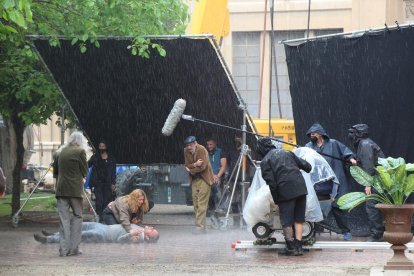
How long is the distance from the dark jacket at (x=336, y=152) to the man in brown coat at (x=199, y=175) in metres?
2.71

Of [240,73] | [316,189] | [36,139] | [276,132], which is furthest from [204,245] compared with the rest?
[36,139]

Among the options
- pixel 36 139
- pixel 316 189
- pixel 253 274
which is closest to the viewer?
pixel 253 274

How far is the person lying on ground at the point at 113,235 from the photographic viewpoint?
16391 mm

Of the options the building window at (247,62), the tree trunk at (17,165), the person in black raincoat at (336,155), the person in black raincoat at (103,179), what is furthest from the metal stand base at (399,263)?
the building window at (247,62)

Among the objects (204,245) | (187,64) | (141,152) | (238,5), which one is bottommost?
(204,245)

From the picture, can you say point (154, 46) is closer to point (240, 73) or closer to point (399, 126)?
point (399, 126)

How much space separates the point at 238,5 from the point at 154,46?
19.4 metres

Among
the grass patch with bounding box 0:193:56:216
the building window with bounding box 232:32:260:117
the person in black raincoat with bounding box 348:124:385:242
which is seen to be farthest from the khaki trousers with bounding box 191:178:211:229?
the building window with bounding box 232:32:260:117

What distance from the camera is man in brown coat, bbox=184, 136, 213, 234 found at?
61.2ft

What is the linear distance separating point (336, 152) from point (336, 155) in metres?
0.05

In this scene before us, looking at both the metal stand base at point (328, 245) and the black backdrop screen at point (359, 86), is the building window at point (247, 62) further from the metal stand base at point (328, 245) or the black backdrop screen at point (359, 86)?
the metal stand base at point (328, 245)

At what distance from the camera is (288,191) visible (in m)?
14.2

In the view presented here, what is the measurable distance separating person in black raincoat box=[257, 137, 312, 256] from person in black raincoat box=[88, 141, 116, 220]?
602 cm

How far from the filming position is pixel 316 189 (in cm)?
1599
